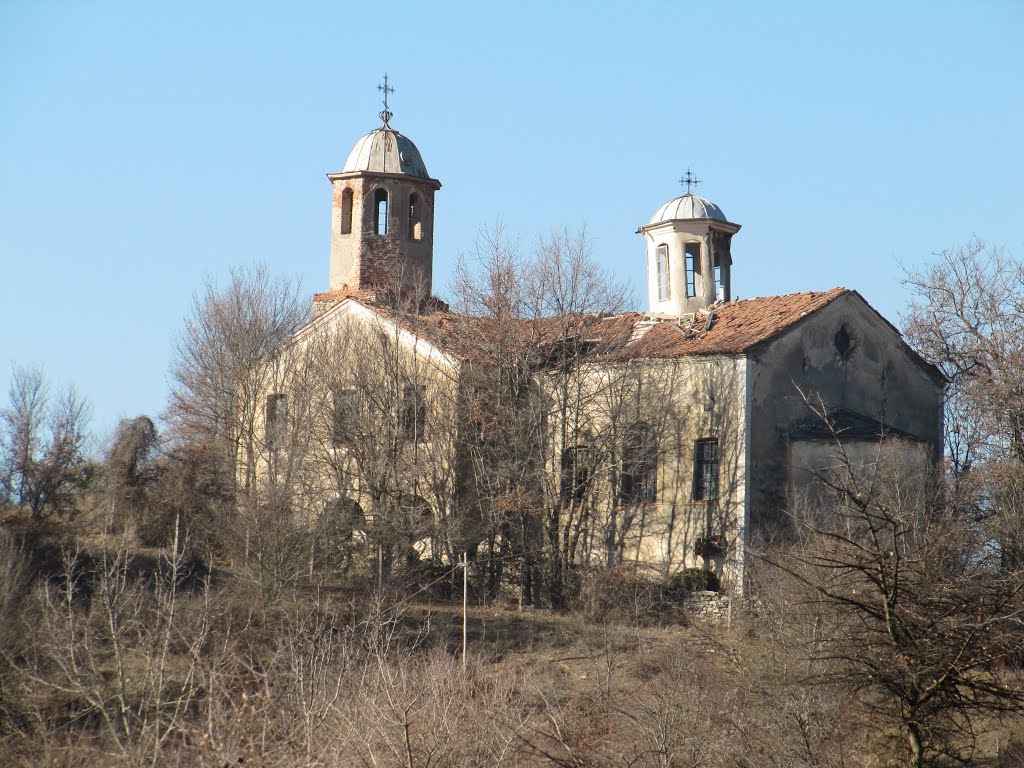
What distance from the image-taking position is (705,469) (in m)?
25.3

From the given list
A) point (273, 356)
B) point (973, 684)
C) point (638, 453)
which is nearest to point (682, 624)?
point (638, 453)

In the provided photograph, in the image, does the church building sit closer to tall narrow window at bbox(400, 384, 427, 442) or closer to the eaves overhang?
tall narrow window at bbox(400, 384, 427, 442)

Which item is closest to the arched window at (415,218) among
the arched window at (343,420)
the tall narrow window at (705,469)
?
the arched window at (343,420)

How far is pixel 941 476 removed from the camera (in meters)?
24.5

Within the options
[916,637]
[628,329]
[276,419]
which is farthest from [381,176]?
[916,637]

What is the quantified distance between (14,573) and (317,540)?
18.1ft

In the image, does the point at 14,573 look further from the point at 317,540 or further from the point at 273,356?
the point at 273,356

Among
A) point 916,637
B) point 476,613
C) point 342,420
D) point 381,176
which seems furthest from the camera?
point 381,176

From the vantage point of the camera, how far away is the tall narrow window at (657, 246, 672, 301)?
95.5 feet

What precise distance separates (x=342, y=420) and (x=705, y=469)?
7.26m

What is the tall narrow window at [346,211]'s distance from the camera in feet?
104

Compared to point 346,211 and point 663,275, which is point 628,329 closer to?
point 663,275

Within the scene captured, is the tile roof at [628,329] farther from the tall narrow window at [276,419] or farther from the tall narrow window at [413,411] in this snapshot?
the tall narrow window at [276,419]

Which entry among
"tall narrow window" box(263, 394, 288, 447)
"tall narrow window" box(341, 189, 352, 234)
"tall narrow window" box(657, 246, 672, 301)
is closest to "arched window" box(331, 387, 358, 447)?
"tall narrow window" box(263, 394, 288, 447)
